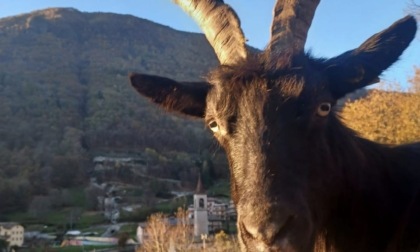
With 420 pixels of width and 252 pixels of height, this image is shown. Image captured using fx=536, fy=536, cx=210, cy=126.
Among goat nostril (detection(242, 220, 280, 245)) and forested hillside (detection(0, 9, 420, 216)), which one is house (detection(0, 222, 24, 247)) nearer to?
forested hillside (detection(0, 9, 420, 216))

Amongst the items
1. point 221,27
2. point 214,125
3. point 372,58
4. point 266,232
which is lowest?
point 266,232

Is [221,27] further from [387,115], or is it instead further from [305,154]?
[387,115]

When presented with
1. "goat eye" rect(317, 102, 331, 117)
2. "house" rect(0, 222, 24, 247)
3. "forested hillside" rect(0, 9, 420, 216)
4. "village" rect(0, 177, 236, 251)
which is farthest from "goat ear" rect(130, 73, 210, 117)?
"forested hillside" rect(0, 9, 420, 216)

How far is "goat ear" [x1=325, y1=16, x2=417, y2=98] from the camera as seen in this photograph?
4.47 meters

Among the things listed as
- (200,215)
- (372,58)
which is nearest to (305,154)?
(372,58)

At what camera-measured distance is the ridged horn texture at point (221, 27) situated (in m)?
5.12

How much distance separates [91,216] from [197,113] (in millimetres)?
108987

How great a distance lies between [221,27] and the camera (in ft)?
18.1

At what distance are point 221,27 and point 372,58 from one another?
66.1 inches

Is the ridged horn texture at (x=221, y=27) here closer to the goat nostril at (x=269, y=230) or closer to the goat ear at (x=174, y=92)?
the goat ear at (x=174, y=92)

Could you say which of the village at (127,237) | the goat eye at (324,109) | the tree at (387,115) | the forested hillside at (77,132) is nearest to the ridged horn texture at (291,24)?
the goat eye at (324,109)

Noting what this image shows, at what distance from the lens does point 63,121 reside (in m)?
144

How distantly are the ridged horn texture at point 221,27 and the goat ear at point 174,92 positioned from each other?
0.39 metres

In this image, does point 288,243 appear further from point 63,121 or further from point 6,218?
point 63,121
